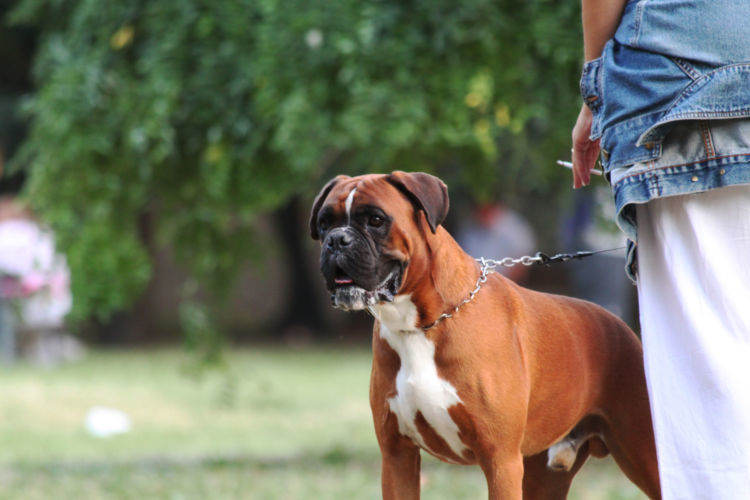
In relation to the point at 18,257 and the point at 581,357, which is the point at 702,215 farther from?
the point at 18,257

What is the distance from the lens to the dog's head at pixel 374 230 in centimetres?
273

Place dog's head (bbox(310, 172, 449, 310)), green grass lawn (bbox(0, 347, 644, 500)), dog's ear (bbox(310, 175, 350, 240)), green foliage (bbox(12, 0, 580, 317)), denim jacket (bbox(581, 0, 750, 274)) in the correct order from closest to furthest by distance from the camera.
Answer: denim jacket (bbox(581, 0, 750, 274)), dog's head (bbox(310, 172, 449, 310)), dog's ear (bbox(310, 175, 350, 240)), green foliage (bbox(12, 0, 580, 317)), green grass lawn (bbox(0, 347, 644, 500))

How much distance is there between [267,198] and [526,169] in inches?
138

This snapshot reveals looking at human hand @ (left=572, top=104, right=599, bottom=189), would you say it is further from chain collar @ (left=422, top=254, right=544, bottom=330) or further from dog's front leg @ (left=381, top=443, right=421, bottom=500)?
dog's front leg @ (left=381, top=443, right=421, bottom=500)

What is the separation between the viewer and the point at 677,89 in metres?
2.56

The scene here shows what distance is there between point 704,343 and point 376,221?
0.91 metres

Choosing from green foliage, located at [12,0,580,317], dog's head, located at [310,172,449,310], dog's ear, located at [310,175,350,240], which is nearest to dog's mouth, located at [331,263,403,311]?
dog's head, located at [310,172,449,310]

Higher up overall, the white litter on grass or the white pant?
the white pant

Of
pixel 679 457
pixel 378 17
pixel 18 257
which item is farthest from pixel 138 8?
pixel 18 257

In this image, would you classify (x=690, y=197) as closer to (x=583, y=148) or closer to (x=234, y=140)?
(x=583, y=148)

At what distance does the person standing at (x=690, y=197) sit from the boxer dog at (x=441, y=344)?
39 centimetres

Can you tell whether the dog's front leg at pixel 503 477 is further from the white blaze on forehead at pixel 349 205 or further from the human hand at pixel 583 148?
the human hand at pixel 583 148

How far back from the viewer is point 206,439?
8148 millimetres

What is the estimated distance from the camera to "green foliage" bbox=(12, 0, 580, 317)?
5.29 meters
